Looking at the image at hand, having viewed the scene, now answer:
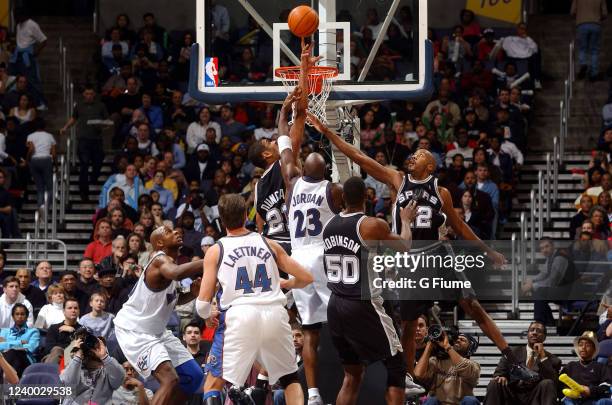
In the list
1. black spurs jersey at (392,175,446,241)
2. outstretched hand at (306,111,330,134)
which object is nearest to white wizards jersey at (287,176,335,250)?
outstretched hand at (306,111,330,134)

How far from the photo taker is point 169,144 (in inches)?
910

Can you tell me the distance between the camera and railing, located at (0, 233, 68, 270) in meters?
20.2

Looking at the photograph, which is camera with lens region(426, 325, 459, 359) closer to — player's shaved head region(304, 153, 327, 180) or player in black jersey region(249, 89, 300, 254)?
player in black jersey region(249, 89, 300, 254)

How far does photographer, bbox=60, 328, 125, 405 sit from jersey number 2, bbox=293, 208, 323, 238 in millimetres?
2438

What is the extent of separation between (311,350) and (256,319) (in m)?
1.86

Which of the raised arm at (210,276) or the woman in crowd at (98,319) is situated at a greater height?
the raised arm at (210,276)

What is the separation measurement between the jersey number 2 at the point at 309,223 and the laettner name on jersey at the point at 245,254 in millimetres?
1772

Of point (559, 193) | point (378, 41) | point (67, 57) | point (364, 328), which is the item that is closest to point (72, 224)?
point (67, 57)

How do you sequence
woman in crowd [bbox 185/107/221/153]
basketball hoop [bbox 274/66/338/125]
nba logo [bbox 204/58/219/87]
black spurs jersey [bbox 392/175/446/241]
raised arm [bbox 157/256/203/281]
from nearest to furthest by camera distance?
raised arm [bbox 157/256/203/281] → black spurs jersey [bbox 392/175/446/241] → basketball hoop [bbox 274/66/338/125] → nba logo [bbox 204/58/219/87] → woman in crowd [bbox 185/107/221/153]

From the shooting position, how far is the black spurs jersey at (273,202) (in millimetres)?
14531

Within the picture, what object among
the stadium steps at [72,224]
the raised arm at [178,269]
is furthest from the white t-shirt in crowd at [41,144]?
the raised arm at [178,269]

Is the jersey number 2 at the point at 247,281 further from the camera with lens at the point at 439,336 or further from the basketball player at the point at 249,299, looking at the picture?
the camera with lens at the point at 439,336

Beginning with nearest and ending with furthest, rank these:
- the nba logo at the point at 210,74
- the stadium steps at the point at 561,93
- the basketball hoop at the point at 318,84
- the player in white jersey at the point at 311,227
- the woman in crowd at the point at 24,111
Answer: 1. the player in white jersey at the point at 311,227
2. the basketball hoop at the point at 318,84
3. the nba logo at the point at 210,74
4. the woman in crowd at the point at 24,111
5. the stadium steps at the point at 561,93

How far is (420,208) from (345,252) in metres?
1.44
